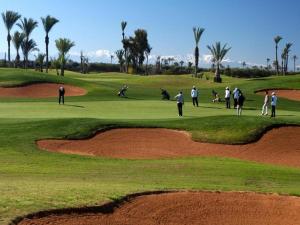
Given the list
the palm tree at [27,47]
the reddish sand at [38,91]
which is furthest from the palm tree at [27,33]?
the reddish sand at [38,91]

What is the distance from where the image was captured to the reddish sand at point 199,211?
1232 cm

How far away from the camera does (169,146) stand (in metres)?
27.5

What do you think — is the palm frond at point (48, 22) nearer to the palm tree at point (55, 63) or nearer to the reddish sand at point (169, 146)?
the palm tree at point (55, 63)

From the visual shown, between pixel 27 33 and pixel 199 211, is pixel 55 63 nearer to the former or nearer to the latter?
pixel 27 33

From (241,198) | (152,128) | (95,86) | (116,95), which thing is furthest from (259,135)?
(95,86)

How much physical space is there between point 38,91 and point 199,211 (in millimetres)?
50319

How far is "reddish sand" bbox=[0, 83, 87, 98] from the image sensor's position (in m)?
59.7

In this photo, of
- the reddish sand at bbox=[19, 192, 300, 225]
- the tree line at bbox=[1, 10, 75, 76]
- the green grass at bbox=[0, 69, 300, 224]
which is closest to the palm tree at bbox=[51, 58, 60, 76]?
the tree line at bbox=[1, 10, 75, 76]

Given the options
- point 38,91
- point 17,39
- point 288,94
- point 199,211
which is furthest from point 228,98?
point 17,39

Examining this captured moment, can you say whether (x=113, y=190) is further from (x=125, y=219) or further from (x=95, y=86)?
(x=95, y=86)

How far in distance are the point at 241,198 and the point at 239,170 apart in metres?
6.07

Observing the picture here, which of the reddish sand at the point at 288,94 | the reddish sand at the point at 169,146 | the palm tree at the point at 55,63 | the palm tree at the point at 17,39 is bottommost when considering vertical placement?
the reddish sand at the point at 169,146

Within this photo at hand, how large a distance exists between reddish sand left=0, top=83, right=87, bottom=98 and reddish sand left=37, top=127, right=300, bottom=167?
3299 cm

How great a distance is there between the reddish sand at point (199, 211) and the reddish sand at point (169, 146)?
429 inches
